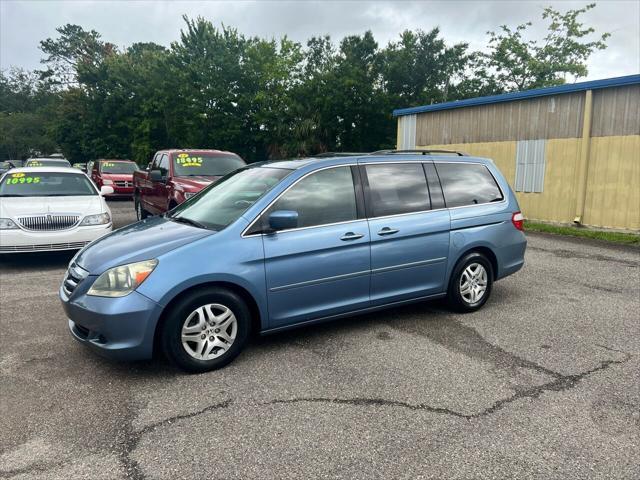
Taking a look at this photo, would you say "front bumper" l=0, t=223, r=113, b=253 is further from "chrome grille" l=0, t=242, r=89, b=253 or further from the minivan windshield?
the minivan windshield

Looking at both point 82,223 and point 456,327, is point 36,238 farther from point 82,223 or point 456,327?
point 456,327

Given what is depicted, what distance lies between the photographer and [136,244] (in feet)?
13.3

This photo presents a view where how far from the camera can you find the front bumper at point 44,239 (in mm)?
7207

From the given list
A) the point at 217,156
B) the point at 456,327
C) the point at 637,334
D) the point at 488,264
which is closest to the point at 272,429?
the point at 456,327

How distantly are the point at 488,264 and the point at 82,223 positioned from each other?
19.7 feet

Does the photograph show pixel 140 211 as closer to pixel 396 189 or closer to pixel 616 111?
pixel 396 189

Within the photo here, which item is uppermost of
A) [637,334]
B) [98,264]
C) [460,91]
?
[460,91]

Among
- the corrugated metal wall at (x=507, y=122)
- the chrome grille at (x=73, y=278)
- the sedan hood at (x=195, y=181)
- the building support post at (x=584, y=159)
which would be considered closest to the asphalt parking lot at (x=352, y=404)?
the chrome grille at (x=73, y=278)

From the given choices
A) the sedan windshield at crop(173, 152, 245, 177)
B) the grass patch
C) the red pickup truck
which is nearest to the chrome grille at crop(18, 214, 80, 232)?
the red pickup truck

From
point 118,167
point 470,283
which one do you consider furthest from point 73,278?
point 118,167

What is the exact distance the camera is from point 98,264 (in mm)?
3873

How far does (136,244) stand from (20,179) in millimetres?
5860

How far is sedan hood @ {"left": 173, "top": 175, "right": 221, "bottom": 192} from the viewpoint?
9.55m

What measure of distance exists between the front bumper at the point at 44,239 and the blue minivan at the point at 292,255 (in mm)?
3323
